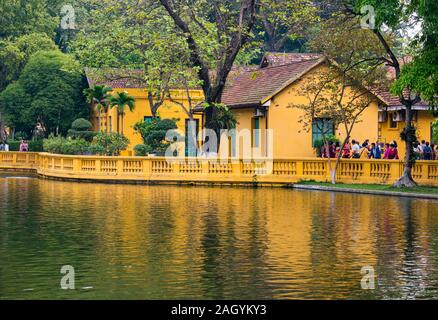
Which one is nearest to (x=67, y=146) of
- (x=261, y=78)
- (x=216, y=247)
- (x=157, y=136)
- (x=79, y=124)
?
(x=157, y=136)

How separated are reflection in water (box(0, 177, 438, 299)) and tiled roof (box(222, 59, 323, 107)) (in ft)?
47.6

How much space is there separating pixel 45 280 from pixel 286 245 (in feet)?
19.1

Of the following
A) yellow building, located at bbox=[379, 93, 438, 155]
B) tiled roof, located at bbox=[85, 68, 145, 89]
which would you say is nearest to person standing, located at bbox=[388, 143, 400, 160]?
yellow building, located at bbox=[379, 93, 438, 155]

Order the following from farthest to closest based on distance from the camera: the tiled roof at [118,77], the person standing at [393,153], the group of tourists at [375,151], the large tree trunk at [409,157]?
the tiled roof at [118,77] → the group of tourists at [375,151] → the person standing at [393,153] → the large tree trunk at [409,157]

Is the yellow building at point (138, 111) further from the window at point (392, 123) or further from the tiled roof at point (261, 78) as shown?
the window at point (392, 123)

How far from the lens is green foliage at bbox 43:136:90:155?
4650cm

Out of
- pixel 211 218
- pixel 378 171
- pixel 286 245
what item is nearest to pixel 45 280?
pixel 286 245

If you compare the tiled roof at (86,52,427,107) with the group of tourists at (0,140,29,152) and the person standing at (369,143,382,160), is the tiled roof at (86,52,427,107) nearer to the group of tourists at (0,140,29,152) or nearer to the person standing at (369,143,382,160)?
the person standing at (369,143,382,160)

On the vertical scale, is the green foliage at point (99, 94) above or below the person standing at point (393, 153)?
above

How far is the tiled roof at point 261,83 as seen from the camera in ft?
149

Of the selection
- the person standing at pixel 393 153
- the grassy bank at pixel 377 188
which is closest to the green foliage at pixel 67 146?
the grassy bank at pixel 377 188

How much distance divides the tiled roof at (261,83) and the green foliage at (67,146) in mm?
7665

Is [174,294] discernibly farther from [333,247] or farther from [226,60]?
[226,60]

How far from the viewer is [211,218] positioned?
24.4 metres
